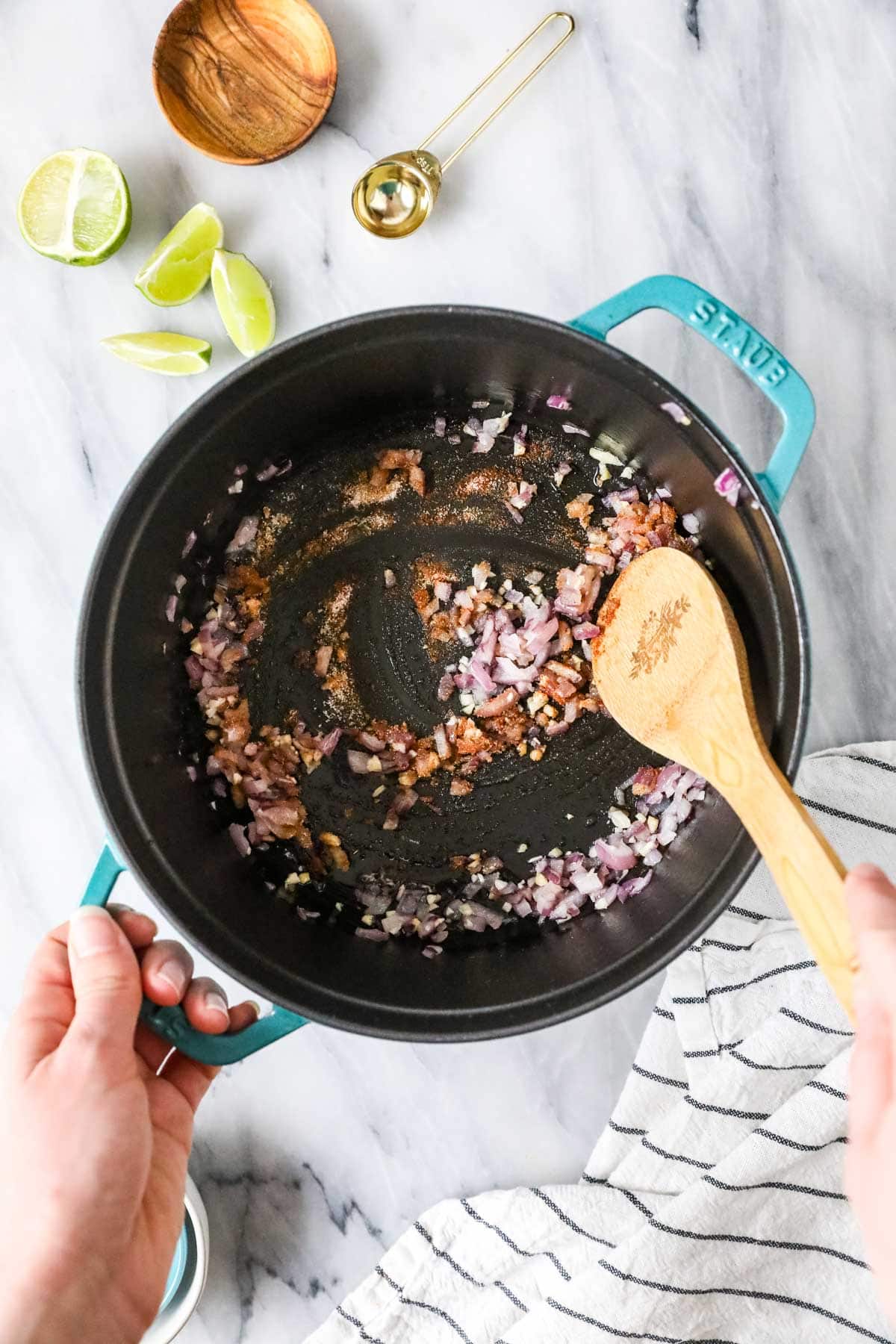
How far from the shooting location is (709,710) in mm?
1037

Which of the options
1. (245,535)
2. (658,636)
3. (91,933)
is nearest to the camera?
(91,933)

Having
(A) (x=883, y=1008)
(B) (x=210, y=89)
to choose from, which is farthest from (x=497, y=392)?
(A) (x=883, y=1008)

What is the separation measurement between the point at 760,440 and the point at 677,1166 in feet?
2.79

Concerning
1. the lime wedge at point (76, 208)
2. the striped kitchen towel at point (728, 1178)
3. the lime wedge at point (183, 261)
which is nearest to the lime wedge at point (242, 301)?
the lime wedge at point (183, 261)

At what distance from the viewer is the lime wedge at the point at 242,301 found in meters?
1.16

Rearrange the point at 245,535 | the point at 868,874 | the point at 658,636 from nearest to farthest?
the point at 868,874, the point at 658,636, the point at 245,535

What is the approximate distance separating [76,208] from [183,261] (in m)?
0.13

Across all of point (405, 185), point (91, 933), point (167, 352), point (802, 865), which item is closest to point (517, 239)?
point (405, 185)

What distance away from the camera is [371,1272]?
130 cm

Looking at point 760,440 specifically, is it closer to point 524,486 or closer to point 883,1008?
point 524,486

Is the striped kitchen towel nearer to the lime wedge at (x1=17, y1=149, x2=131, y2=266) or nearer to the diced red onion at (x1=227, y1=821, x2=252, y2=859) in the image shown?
the diced red onion at (x1=227, y1=821, x2=252, y2=859)

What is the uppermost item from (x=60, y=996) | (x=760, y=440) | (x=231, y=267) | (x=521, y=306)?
(x=760, y=440)

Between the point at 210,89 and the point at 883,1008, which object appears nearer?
the point at 883,1008

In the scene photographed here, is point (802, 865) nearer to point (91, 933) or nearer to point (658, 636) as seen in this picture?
point (658, 636)
